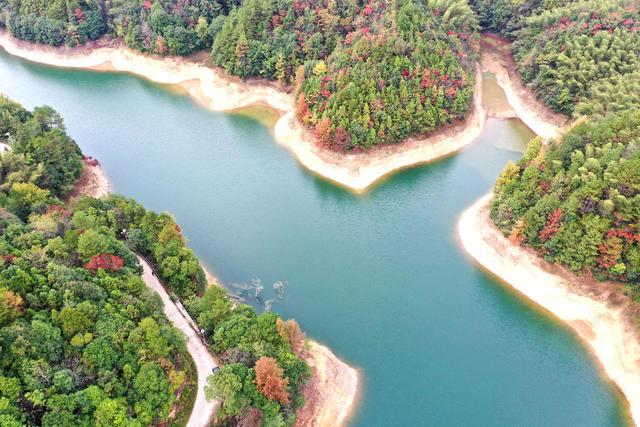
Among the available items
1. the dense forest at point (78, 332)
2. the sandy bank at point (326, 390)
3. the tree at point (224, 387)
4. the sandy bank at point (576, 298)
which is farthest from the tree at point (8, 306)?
the sandy bank at point (576, 298)

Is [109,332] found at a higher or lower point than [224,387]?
higher

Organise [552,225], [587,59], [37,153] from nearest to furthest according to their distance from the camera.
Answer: [552,225]
[37,153]
[587,59]

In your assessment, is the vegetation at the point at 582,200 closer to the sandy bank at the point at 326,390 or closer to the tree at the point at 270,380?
the sandy bank at the point at 326,390

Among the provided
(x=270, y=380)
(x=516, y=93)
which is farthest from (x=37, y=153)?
(x=516, y=93)

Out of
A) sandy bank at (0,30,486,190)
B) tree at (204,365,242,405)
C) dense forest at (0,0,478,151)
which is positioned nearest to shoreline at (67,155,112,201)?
sandy bank at (0,30,486,190)

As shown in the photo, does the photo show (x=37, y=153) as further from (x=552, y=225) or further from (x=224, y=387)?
(x=552, y=225)

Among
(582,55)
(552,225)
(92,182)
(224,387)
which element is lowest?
(92,182)
